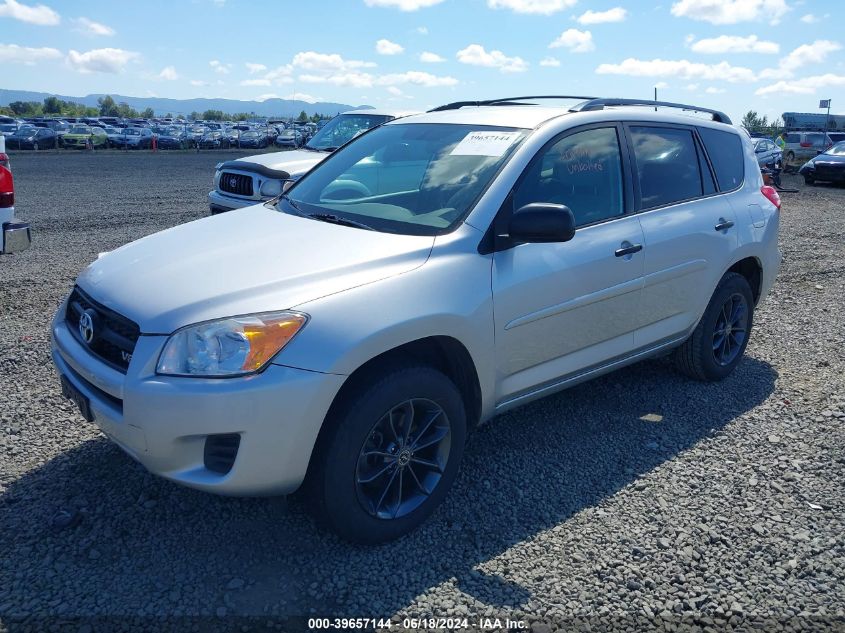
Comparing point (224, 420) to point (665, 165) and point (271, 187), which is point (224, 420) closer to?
point (665, 165)

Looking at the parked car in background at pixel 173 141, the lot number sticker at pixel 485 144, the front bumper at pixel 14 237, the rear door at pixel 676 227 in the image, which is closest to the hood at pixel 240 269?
the lot number sticker at pixel 485 144

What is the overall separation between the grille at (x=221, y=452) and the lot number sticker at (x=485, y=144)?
6.35 feet

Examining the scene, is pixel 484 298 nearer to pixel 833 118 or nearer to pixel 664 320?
pixel 664 320

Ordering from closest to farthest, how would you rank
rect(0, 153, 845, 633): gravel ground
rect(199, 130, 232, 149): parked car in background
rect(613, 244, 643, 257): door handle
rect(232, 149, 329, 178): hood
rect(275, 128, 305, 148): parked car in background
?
rect(0, 153, 845, 633): gravel ground → rect(613, 244, 643, 257): door handle → rect(232, 149, 329, 178): hood → rect(199, 130, 232, 149): parked car in background → rect(275, 128, 305, 148): parked car in background

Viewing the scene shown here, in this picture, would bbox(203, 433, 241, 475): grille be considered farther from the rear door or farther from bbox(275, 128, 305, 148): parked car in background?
bbox(275, 128, 305, 148): parked car in background

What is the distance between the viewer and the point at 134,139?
131 feet

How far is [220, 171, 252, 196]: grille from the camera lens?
29.6 ft

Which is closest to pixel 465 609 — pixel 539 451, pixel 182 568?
pixel 182 568

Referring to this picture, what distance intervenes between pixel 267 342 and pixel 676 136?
3168 millimetres

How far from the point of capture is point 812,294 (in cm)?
779

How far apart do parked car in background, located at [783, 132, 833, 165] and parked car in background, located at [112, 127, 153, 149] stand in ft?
106

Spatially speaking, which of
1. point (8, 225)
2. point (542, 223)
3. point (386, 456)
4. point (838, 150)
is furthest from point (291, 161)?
point (838, 150)

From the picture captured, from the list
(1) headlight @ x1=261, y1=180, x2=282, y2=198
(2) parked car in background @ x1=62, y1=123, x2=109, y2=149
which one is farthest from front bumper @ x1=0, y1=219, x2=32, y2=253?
(2) parked car in background @ x1=62, y1=123, x2=109, y2=149

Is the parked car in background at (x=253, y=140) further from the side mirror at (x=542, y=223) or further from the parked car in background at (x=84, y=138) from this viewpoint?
the side mirror at (x=542, y=223)
